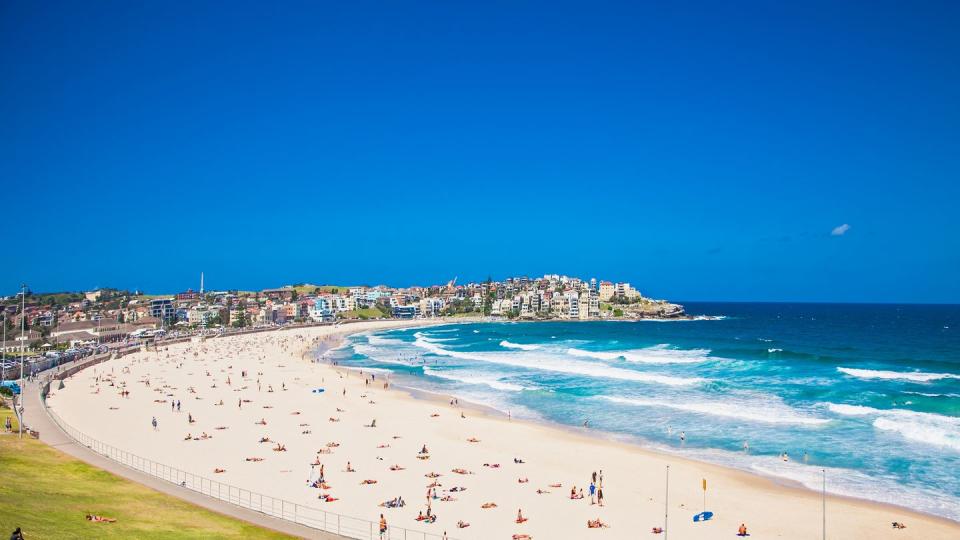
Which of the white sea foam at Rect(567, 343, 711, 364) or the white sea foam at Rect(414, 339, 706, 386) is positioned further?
the white sea foam at Rect(567, 343, 711, 364)

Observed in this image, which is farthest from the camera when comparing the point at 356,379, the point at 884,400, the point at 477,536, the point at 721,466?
the point at 356,379

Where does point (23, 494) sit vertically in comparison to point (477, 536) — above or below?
above

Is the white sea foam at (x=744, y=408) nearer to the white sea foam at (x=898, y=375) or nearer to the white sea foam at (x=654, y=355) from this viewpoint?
the white sea foam at (x=898, y=375)

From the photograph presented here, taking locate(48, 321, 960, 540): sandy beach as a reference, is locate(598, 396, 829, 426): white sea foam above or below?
above

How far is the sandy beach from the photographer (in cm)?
2020

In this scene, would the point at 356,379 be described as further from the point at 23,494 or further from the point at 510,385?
the point at 23,494

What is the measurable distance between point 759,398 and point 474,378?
2331 centimetres

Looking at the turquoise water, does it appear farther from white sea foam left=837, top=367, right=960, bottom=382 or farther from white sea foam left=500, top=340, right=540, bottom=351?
white sea foam left=500, top=340, right=540, bottom=351

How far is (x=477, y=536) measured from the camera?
18.8m

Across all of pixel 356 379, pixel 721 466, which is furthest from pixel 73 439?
pixel 356 379

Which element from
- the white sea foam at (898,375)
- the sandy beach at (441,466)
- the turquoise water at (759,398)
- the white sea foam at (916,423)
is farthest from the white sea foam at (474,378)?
the white sea foam at (898,375)

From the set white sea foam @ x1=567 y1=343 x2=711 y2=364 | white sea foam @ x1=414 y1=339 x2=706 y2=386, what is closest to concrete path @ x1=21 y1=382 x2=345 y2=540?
white sea foam @ x1=414 y1=339 x2=706 y2=386

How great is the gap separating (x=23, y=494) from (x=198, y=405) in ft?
84.0

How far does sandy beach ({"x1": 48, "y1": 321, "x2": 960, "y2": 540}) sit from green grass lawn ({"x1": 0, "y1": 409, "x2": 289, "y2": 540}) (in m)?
4.88
